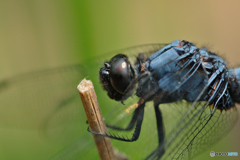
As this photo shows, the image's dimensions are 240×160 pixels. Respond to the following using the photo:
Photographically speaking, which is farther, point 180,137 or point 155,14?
point 155,14

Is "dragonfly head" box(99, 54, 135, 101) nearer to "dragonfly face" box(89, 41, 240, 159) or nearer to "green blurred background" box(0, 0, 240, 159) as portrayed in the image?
"dragonfly face" box(89, 41, 240, 159)

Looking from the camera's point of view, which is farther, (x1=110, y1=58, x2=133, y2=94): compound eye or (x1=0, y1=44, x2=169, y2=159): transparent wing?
(x1=0, y1=44, x2=169, y2=159): transparent wing

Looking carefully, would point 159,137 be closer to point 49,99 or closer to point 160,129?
point 160,129

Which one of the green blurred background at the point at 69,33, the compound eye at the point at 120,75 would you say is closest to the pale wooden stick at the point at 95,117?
the compound eye at the point at 120,75

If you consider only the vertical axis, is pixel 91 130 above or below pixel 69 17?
below

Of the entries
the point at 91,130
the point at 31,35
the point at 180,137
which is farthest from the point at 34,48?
the point at 180,137

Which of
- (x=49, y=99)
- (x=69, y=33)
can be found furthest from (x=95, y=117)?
(x=69, y=33)

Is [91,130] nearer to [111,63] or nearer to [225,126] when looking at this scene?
[111,63]

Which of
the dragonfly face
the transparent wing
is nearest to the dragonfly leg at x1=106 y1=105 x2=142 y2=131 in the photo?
the dragonfly face
